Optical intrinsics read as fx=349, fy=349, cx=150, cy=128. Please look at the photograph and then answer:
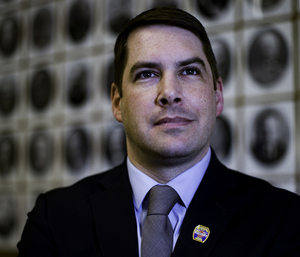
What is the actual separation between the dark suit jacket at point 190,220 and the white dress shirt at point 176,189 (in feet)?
0.11

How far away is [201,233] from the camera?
1.29 m

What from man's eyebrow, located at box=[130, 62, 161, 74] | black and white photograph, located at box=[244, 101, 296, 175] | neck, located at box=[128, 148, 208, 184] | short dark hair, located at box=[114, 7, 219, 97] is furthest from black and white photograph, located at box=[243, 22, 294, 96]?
man's eyebrow, located at box=[130, 62, 161, 74]

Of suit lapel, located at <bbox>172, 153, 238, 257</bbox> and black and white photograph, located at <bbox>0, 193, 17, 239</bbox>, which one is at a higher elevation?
suit lapel, located at <bbox>172, 153, 238, 257</bbox>

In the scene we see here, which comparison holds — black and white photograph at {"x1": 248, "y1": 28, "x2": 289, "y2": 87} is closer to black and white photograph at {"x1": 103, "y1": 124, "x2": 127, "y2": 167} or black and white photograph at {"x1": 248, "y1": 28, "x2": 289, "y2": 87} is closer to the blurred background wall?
the blurred background wall

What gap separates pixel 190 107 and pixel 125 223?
1.74 feet

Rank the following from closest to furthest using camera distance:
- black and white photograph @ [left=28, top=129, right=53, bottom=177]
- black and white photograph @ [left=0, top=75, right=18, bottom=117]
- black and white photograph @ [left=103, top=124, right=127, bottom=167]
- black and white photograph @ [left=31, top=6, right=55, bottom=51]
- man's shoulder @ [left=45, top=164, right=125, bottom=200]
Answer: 1. man's shoulder @ [left=45, top=164, right=125, bottom=200]
2. black and white photograph @ [left=103, top=124, right=127, bottom=167]
3. black and white photograph @ [left=28, top=129, right=53, bottom=177]
4. black and white photograph @ [left=31, top=6, right=55, bottom=51]
5. black and white photograph @ [left=0, top=75, right=18, bottom=117]

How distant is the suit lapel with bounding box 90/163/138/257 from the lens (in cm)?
134

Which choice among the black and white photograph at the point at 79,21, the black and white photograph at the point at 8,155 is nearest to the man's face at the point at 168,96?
the black and white photograph at the point at 79,21

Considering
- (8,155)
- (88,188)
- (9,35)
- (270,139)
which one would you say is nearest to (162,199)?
(88,188)

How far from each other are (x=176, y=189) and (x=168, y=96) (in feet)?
1.25

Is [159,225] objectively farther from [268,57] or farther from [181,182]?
[268,57]

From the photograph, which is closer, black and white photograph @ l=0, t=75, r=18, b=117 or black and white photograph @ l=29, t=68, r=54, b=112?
black and white photograph @ l=29, t=68, r=54, b=112

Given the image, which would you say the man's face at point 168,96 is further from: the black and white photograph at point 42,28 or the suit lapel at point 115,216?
the black and white photograph at point 42,28

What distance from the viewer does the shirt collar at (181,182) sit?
1423 millimetres
